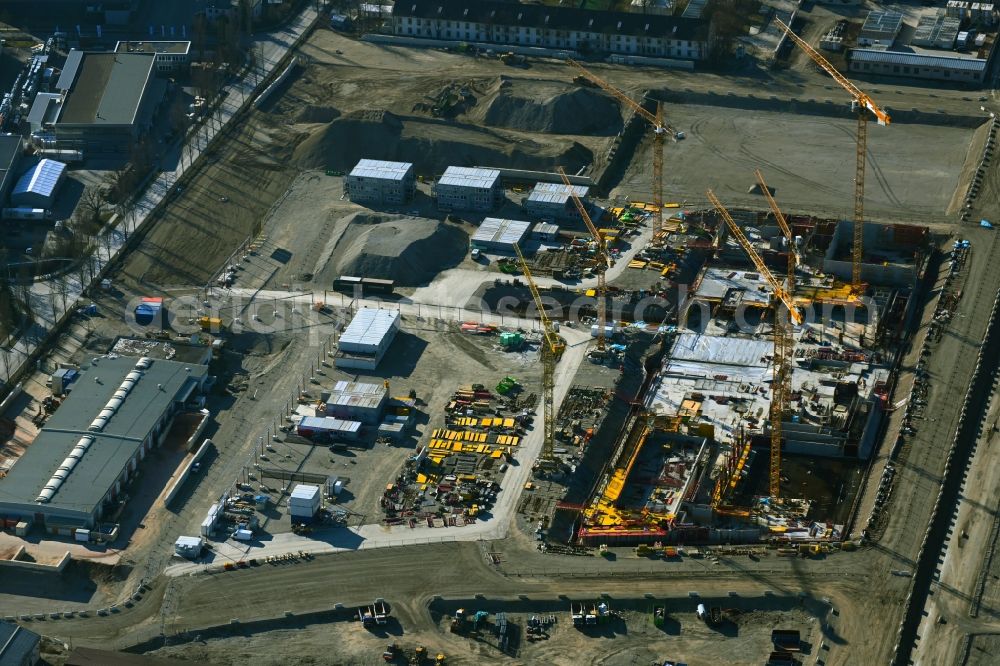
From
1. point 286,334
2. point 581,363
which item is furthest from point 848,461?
point 286,334

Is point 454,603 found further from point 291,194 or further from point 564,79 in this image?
point 564,79

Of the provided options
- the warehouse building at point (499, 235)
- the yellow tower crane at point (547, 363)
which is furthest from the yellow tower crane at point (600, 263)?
the warehouse building at point (499, 235)

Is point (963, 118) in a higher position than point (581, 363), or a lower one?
higher

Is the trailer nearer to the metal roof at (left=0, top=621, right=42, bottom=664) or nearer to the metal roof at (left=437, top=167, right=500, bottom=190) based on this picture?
the metal roof at (left=0, top=621, right=42, bottom=664)

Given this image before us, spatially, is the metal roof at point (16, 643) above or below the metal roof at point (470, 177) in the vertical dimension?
below

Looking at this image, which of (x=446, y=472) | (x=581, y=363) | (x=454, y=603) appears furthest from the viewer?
(x=581, y=363)

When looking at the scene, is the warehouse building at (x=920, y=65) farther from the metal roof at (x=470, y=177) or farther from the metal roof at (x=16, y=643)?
the metal roof at (x=16, y=643)

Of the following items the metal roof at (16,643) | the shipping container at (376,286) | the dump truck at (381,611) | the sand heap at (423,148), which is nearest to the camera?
the metal roof at (16,643)

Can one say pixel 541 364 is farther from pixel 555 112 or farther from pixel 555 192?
pixel 555 112
